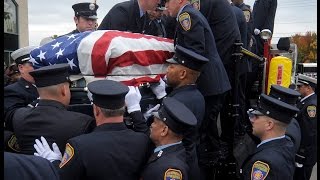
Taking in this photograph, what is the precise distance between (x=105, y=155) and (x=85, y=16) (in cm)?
279

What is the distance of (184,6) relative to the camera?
3268mm

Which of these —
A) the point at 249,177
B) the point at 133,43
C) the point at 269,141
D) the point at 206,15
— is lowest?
the point at 249,177

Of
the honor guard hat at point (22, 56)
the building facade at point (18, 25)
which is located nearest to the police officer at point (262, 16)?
the honor guard hat at point (22, 56)

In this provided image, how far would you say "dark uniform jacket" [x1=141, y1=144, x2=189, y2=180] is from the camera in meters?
2.26

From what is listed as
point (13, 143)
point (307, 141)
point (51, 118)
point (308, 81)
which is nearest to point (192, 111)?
point (51, 118)

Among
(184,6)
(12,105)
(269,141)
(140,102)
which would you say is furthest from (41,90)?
(269,141)

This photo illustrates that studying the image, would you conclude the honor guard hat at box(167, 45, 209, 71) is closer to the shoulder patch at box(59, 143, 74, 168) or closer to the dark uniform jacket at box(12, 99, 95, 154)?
the dark uniform jacket at box(12, 99, 95, 154)

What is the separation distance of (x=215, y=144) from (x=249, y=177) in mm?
856

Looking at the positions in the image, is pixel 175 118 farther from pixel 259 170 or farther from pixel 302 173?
pixel 302 173

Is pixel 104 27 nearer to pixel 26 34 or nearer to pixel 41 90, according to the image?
pixel 41 90

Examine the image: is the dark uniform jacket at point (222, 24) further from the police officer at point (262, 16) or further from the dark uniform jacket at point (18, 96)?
the police officer at point (262, 16)

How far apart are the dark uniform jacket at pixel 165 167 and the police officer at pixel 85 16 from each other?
260 cm

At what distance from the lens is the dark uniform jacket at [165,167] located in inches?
89.0
